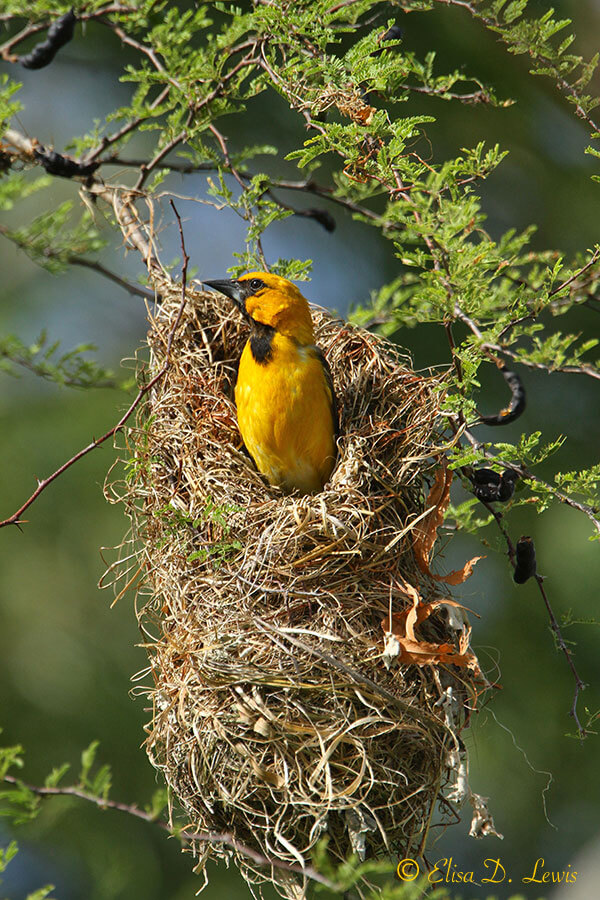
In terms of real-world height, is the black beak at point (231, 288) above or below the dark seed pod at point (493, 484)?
below

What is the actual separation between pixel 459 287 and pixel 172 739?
5.58 feet

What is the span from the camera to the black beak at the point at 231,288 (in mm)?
3410

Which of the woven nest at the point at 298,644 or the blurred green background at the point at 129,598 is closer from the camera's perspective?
the woven nest at the point at 298,644

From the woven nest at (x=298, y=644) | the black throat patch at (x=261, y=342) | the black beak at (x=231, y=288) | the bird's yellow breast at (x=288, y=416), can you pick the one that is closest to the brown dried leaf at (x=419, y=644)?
the woven nest at (x=298, y=644)

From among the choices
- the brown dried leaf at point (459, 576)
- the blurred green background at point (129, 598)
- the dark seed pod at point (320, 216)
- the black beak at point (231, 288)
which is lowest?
the blurred green background at point (129, 598)

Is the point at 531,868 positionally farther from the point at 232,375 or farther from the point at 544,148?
the point at 544,148

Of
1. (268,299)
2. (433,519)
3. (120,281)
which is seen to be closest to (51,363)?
(120,281)

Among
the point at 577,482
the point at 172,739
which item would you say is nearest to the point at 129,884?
the point at 172,739

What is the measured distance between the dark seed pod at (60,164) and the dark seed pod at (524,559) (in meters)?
1.99

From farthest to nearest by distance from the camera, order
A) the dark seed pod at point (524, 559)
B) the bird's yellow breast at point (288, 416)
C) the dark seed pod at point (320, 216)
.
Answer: the dark seed pod at point (320, 216)
the bird's yellow breast at point (288, 416)
the dark seed pod at point (524, 559)

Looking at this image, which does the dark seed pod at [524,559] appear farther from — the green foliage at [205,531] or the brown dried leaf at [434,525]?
the green foliage at [205,531]

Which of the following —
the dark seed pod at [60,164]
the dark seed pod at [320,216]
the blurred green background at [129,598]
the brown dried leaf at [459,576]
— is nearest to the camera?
the brown dried leaf at [459,576]

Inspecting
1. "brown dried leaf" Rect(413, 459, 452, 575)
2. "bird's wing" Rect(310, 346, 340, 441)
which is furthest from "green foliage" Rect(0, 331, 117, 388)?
"brown dried leaf" Rect(413, 459, 452, 575)

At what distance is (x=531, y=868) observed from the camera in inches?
229
